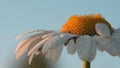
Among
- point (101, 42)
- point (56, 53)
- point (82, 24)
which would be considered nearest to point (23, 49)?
point (56, 53)

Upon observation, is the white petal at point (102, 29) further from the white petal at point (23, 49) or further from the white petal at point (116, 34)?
Answer: the white petal at point (23, 49)

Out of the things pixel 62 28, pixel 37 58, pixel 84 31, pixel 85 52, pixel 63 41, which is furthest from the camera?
pixel 37 58

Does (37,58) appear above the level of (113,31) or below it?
below

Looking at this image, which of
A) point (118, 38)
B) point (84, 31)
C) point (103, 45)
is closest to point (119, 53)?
point (103, 45)

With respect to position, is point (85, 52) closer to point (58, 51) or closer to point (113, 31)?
point (58, 51)

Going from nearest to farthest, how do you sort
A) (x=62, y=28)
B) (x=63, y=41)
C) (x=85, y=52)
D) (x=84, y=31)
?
(x=85, y=52), (x=63, y=41), (x=84, y=31), (x=62, y=28)

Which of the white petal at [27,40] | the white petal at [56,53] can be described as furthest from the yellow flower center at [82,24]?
the white petal at [56,53]

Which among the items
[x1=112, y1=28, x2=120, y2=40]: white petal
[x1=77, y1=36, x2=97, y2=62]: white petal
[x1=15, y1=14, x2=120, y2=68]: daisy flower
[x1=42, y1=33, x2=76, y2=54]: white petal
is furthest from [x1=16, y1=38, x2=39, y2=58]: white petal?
[x1=112, y1=28, x2=120, y2=40]: white petal

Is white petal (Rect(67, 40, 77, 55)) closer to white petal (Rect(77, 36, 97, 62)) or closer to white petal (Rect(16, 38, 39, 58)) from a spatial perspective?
white petal (Rect(77, 36, 97, 62))
